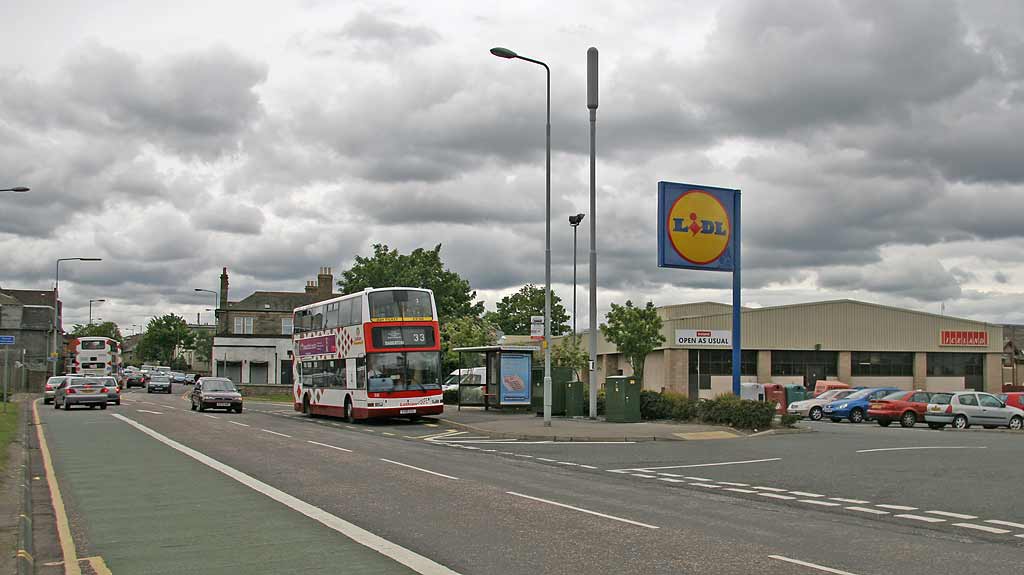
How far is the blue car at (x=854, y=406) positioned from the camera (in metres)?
38.4

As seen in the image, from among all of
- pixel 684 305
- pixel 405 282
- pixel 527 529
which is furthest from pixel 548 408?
pixel 405 282

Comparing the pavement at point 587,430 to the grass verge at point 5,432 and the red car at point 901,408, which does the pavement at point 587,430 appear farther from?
the grass verge at point 5,432

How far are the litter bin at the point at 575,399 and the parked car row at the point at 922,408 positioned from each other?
701cm

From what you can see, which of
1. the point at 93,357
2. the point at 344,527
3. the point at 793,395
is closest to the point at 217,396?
the point at 793,395

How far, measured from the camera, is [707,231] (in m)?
29.8

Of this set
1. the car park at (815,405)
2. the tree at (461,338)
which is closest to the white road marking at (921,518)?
the car park at (815,405)

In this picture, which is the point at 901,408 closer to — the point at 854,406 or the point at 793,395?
the point at 854,406

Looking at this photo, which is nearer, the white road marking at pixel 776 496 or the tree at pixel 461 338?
the white road marking at pixel 776 496

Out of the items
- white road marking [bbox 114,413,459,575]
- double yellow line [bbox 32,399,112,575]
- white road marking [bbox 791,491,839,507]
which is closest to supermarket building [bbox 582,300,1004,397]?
white road marking [bbox 114,413,459,575]

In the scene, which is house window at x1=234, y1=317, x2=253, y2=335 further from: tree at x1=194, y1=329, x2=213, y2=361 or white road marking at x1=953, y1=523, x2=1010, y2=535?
white road marking at x1=953, y1=523, x2=1010, y2=535

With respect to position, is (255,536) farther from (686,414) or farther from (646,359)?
(646,359)

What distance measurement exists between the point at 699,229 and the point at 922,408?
39.9 ft

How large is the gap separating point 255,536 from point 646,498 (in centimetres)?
558

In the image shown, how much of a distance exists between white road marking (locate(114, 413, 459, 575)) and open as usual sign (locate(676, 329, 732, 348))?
44.1 m
